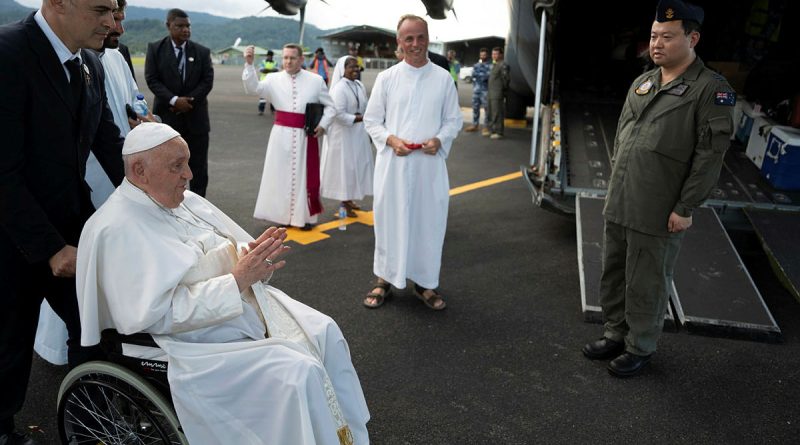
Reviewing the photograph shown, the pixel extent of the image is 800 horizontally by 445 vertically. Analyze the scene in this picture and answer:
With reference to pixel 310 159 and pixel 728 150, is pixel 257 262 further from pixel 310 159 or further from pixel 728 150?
pixel 728 150

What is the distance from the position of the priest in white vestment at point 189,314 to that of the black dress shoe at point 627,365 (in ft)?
5.98

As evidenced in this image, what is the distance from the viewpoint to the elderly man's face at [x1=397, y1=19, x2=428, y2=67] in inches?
138

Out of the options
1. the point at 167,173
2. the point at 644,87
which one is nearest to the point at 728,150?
the point at 644,87

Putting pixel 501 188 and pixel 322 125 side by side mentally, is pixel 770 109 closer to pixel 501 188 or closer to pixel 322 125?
pixel 501 188

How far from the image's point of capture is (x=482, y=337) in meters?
3.47

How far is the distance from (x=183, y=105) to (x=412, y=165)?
2.53 metres

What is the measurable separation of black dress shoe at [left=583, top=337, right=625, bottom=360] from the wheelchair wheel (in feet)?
7.55

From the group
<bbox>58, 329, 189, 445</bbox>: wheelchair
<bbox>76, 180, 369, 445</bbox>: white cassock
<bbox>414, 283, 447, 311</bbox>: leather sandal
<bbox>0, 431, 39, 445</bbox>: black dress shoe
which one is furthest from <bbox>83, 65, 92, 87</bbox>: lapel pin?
<bbox>414, 283, 447, 311</bbox>: leather sandal

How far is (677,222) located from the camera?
276cm

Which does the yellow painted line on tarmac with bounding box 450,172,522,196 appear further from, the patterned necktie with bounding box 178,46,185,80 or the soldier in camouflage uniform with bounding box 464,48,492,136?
the soldier in camouflage uniform with bounding box 464,48,492,136

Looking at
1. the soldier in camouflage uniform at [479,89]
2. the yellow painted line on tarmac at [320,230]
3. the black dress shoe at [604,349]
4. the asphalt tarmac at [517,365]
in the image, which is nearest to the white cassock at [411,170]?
the asphalt tarmac at [517,365]

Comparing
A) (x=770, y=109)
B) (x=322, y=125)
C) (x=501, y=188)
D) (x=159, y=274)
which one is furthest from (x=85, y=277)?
(x=770, y=109)

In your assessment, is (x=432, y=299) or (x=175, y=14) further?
(x=175, y=14)

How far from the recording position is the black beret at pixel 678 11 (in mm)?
2586
